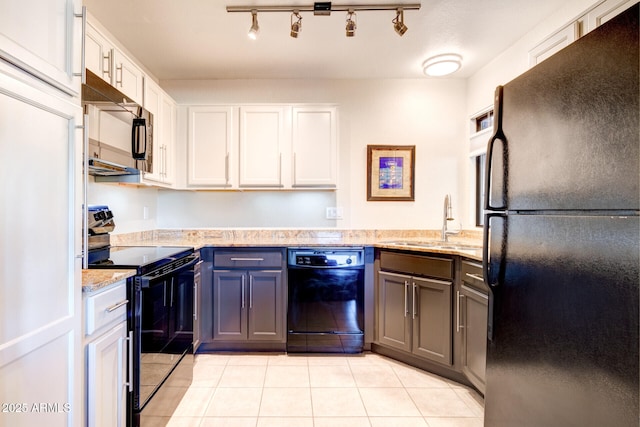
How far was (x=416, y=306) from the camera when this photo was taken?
227 cm

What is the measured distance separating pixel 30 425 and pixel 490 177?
183 centimetres

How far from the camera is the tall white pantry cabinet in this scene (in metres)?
0.85

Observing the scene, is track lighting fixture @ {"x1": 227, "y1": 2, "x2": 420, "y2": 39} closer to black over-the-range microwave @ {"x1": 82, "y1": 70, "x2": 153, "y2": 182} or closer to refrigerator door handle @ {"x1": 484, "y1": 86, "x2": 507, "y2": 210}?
black over-the-range microwave @ {"x1": 82, "y1": 70, "x2": 153, "y2": 182}

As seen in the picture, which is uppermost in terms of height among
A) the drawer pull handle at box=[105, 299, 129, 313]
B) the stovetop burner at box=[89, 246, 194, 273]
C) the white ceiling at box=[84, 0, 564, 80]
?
the white ceiling at box=[84, 0, 564, 80]

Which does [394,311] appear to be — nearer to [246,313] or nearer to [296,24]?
[246,313]

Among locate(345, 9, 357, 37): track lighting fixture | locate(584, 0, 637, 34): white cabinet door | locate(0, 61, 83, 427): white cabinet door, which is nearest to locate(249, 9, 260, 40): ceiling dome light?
locate(345, 9, 357, 37): track lighting fixture

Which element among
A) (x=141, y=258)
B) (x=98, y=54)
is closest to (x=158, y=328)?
(x=141, y=258)

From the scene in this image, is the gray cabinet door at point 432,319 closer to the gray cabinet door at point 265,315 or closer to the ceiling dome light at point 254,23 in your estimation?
the gray cabinet door at point 265,315

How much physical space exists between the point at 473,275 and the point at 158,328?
74.5 inches

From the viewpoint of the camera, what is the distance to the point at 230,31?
2260 millimetres

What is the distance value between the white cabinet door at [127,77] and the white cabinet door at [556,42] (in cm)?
275

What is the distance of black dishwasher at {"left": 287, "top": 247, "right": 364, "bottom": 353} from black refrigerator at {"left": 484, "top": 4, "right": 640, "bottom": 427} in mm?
1342

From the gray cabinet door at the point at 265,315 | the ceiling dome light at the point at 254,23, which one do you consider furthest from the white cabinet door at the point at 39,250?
the gray cabinet door at the point at 265,315

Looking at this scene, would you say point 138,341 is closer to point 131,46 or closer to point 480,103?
point 131,46
